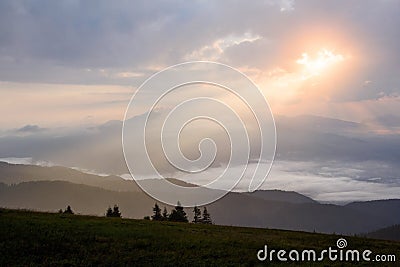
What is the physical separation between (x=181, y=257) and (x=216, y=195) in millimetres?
5179

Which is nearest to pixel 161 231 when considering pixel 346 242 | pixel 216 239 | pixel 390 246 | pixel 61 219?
pixel 216 239

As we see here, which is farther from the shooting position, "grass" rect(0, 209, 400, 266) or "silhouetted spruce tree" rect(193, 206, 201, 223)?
"silhouetted spruce tree" rect(193, 206, 201, 223)

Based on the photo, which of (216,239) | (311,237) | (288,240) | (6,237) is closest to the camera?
(6,237)

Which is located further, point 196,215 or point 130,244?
point 196,215

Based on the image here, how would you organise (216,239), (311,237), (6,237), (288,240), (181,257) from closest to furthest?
(181,257) → (6,237) → (216,239) → (288,240) → (311,237)

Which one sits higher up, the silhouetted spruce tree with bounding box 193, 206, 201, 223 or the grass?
the silhouetted spruce tree with bounding box 193, 206, 201, 223

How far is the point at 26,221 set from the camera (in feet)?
138

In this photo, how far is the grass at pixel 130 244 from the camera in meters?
31.3

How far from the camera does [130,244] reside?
35.9 meters

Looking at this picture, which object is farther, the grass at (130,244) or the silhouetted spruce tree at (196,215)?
the silhouetted spruce tree at (196,215)

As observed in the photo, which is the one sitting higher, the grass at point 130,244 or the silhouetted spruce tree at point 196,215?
the silhouetted spruce tree at point 196,215

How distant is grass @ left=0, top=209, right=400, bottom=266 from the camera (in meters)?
31.3

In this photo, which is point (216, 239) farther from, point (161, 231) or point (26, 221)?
point (26, 221)

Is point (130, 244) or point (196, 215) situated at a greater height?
point (196, 215)
